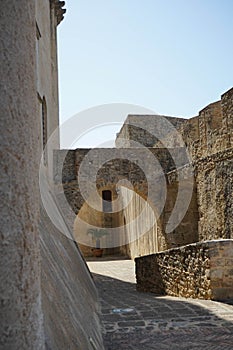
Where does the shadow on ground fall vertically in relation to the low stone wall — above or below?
below

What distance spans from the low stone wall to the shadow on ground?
0.84 ft

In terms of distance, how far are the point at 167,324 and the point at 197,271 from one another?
6.00ft

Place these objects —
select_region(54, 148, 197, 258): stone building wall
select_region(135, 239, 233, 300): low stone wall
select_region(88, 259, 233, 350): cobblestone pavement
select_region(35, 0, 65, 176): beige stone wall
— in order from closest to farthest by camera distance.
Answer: select_region(88, 259, 233, 350): cobblestone pavement, select_region(135, 239, 233, 300): low stone wall, select_region(35, 0, 65, 176): beige stone wall, select_region(54, 148, 197, 258): stone building wall

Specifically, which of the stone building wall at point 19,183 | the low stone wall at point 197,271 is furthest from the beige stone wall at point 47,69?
the stone building wall at point 19,183

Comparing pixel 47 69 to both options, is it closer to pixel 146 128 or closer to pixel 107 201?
pixel 146 128

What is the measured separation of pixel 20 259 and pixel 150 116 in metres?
19.3

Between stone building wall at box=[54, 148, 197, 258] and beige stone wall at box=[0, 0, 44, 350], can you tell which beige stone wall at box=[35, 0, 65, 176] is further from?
beige stone wall at box=[0, 0, 44, 350]

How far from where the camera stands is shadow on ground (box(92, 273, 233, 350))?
3857 mm

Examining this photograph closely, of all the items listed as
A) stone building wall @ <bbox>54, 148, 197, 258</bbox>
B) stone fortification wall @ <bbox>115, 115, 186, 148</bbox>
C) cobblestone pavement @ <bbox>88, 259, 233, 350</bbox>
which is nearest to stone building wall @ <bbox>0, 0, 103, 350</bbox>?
cobblestone pavement @ <bbox>88, 259, 233, 350</bbox>

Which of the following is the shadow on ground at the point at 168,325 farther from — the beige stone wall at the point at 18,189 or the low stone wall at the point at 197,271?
the beige stone wall at the point at 18,189

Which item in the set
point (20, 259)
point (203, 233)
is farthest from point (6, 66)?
point (203, 233)

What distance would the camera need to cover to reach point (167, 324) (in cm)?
457

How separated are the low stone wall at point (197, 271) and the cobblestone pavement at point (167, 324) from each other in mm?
256

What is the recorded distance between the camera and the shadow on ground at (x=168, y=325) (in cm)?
386
